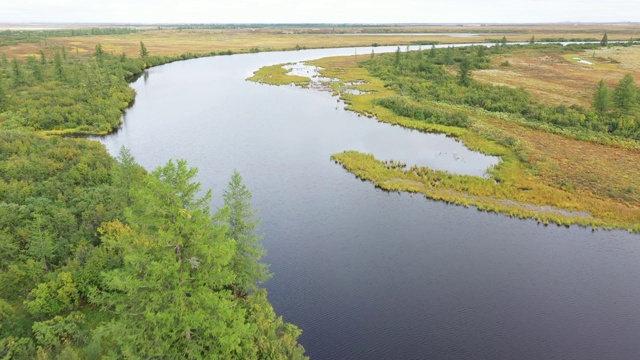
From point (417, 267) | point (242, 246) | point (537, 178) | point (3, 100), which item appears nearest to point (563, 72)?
point (537, 178)

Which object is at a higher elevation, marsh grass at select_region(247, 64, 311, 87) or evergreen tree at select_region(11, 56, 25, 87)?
evergreen tree at select_region(11, 56, 25, 87)

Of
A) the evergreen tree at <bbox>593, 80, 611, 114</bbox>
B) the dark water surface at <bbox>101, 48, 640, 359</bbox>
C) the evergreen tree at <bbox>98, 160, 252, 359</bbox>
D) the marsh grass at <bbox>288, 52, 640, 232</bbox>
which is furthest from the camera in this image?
the evergreen tree at <bbox>593, 80, 611, 114</bbox>

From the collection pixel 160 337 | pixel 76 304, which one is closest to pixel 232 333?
pixel 160 337

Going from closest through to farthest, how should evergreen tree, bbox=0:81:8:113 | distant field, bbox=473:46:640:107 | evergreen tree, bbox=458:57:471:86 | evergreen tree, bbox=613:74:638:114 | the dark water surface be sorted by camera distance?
1. the dark water surface
2. evergreen tree, bbox=0:81:8:113
3. evergreen tree, bbox=613:74:638:114
4. distant field, bbox=473:46:640:107
5. evergreen tree, bbox=458:57:471:86

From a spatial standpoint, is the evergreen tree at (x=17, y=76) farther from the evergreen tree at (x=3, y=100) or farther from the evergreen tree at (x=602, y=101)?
the evergreen tree at (x=602, y=101)

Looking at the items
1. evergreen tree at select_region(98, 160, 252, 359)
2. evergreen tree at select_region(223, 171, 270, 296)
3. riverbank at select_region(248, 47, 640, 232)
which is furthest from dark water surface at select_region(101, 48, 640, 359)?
evergreen tree at select_region(98, 160, 252, 359)

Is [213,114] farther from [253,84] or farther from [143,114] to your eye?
[253,84]

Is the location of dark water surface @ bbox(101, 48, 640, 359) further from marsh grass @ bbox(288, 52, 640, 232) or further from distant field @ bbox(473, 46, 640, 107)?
distant field @ bbox(473, 46, 640, 107)
